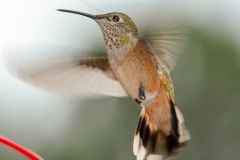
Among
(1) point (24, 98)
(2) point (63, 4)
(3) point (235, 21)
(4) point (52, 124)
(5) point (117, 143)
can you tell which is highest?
(2) point (63, 4)

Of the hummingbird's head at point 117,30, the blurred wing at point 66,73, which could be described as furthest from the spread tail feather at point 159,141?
the hummingbird's head at point 117,30

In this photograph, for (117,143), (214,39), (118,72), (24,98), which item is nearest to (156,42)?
(118,72)

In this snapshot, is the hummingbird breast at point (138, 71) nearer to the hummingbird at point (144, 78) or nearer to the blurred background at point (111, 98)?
the hummingbird at point (144, 78)

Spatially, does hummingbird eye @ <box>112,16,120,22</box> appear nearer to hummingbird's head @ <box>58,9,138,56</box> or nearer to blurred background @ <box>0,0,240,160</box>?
hummingbird's head @ <box>58,9,138,56</box>

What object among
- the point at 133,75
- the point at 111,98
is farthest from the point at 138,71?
the point at 111,98

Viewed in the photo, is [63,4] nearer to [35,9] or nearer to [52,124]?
[35,9]

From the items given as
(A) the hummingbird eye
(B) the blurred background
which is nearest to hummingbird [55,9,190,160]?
(A) the hummingbird eye

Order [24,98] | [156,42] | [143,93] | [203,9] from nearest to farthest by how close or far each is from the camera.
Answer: [156,42], [143,93], [203,9], [24,98]
